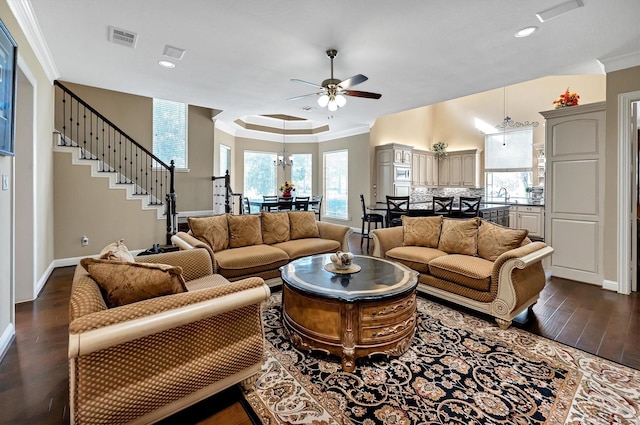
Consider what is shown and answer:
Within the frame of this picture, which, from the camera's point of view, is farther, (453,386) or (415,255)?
(415,255)

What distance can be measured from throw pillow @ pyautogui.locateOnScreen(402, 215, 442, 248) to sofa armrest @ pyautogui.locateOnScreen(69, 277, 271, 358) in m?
2.69

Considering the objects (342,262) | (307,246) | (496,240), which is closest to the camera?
(342,262)

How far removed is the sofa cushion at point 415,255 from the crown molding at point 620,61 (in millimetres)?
3138

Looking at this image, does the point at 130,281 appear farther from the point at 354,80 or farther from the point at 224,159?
the point at 224,159

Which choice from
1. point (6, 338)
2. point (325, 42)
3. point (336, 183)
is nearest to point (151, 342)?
point (6, 338)

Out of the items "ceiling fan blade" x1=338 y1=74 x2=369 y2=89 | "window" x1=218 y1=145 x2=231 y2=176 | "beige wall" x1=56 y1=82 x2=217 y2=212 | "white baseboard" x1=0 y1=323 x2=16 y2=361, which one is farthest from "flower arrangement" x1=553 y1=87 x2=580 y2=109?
"window" x1=218 y1=145 x2=231 y2=176

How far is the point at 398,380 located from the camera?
1.99 m

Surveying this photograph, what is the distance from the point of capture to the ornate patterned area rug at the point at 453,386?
5.52 ft

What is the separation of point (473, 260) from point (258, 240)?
266cm

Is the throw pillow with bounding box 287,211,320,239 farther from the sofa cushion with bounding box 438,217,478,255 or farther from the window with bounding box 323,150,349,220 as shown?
the window with bounding box 323,150,349,220

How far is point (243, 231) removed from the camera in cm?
396

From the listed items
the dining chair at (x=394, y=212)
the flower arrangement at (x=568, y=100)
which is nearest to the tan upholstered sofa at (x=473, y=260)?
the dining chair at (x=394, y=212)

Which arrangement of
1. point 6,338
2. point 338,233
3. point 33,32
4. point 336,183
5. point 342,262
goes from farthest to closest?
point 336,183 < point 338,233 < point 33,32 < point 342,262 < point 6,338

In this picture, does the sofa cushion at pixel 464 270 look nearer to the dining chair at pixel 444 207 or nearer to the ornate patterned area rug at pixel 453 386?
the ornate patterned area rug at pixel 453 386
